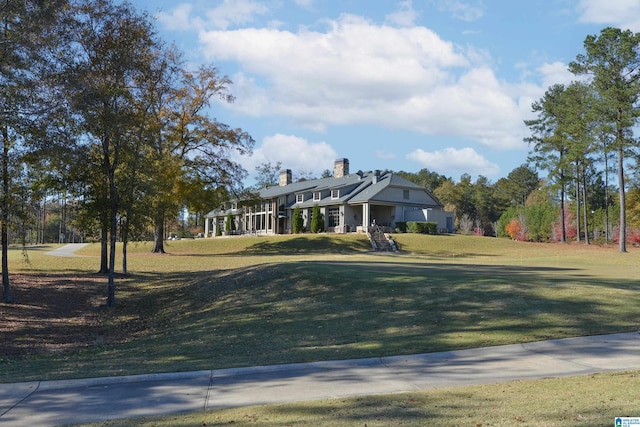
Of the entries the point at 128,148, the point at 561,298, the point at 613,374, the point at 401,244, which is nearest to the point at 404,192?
the point at 401,244

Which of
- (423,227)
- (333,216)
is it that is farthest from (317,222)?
(423,227)

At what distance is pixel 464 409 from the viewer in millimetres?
5871

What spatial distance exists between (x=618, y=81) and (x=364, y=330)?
41.5 m

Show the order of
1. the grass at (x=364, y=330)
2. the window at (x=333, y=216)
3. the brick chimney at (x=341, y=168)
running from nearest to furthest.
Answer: the grass at (x=364, y=330) → the window at (x=333, y=216) → the brick chimney at (x=341, y=168)

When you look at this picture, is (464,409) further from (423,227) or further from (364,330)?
(423,227)

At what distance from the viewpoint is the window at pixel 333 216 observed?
6247 centimetres

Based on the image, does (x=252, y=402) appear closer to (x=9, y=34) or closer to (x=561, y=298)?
(x=561, y=298)

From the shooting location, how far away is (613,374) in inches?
293

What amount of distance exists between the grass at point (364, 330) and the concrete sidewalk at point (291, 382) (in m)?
0.52

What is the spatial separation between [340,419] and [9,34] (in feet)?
52.9

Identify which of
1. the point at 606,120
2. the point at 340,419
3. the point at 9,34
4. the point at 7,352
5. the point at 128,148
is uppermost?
the point at 606,120

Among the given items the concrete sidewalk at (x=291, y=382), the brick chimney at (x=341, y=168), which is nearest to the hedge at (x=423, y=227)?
the brick chimney at (x=341, y=168)

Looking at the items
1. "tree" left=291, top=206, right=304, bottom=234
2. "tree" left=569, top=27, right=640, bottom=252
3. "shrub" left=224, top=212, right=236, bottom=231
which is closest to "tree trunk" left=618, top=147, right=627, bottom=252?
"tree" left=569, top=27, right=640, bottom=252

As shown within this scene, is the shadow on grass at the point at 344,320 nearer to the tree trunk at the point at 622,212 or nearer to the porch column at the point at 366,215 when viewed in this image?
the tree trunk at the point at 622,212
